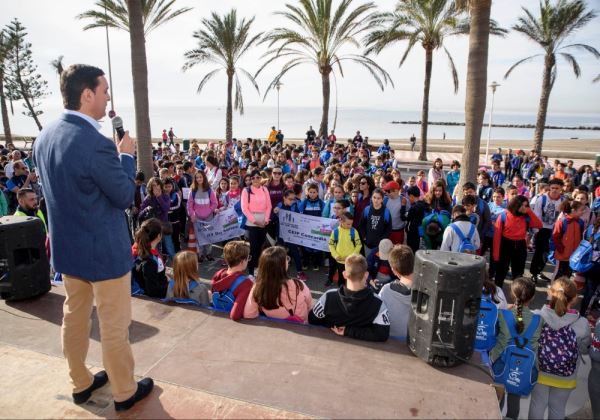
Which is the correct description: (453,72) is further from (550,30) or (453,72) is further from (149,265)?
(149,265)

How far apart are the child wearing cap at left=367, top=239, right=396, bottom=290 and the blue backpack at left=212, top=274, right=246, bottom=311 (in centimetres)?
258

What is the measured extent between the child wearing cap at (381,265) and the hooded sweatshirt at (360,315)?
92.5 inches

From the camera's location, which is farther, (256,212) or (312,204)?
(312,204)

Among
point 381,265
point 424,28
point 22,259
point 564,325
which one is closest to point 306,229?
point 381,265

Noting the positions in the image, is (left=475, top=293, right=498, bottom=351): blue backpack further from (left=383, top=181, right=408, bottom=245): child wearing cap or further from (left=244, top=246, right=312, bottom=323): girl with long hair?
(left=383, top=181, right=408, bottom=245): child wearing cap

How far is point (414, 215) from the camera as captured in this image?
7609 millimetres

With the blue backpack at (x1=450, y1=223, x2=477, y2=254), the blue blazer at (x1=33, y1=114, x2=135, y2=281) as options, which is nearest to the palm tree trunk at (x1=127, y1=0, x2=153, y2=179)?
the blue backpack at (x1=450, y1=223, x2=477, y2=254)

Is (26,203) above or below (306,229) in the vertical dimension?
above

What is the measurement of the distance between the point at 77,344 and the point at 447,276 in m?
2.80

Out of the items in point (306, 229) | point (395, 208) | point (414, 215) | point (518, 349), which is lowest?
point (518, 349)

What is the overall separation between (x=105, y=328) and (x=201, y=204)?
6.18m

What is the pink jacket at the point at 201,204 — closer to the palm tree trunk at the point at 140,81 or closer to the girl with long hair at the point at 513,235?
the palm tree trunk at the point at 140,81

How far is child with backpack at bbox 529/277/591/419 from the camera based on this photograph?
12.2ft

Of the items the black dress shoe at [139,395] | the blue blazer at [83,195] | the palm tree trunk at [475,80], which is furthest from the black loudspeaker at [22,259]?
the palm tree trunk at [475,80]
